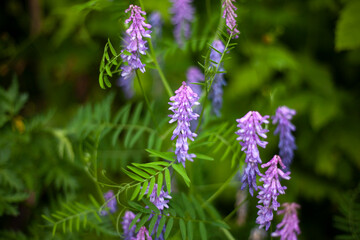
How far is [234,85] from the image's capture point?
2.18 m

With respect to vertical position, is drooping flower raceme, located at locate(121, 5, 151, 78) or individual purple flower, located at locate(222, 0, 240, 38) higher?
individual purple flower, located at locate(222, 0, 240, 38)

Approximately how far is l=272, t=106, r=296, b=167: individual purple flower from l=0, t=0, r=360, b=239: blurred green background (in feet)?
1.24

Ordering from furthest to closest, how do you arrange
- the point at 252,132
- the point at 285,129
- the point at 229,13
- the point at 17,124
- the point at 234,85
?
the point at 234,85 < the point at 17,124 < the point at 285,129 < the point at 229,13 < the point at 252,132

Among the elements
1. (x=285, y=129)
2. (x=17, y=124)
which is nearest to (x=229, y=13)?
(x=285, y=129)

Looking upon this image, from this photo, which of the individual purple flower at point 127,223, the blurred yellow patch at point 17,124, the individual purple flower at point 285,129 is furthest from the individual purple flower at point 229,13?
the blurred yellow patch at point 17,124

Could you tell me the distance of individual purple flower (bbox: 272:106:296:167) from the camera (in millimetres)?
1115

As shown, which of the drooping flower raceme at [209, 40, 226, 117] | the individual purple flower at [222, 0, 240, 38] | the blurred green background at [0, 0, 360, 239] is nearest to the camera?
the individual purple flower at [222, 0, 240, 38]

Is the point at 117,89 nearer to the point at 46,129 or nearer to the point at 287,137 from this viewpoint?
the point at 46,129

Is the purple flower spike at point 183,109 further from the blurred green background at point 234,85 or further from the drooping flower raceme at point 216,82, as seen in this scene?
the blurred green background at point 234,85

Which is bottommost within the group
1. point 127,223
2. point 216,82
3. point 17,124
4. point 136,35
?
point 127,223

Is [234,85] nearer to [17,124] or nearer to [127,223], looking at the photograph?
[17,124]

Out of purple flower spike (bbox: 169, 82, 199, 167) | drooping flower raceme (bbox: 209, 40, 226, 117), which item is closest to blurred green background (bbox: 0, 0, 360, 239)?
drooping flower raceme (bbox: 209, 40, 226, 117)

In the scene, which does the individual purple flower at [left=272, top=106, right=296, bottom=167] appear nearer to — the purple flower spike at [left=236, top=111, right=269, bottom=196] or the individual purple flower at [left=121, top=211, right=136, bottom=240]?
the purple flower spike at [left=236, top=111, right=269, bottom=196]

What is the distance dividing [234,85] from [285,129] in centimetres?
107
